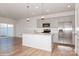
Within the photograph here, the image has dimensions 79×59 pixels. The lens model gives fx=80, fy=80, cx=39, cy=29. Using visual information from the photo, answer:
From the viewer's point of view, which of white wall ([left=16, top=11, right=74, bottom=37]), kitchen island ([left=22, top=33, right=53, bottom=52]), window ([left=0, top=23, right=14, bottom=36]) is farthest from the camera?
white wall ([left=16, top=11, right=74, bottom=37])

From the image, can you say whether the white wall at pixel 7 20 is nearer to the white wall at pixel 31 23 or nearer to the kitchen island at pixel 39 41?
the white wall at pixel 31 23

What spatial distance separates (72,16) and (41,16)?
8.60 ft

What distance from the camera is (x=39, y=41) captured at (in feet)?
16.7

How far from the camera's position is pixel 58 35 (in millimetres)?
6820

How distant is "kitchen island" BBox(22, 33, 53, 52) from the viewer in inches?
184

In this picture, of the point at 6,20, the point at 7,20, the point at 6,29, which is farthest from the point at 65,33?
the point at 6,20

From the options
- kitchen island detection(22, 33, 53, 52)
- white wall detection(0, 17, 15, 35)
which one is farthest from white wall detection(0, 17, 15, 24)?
kitchen island detection(22, 33, 53, 52)

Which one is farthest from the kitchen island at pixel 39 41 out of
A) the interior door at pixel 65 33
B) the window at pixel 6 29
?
the interior door at pixel 65 33

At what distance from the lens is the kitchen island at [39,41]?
466 cm

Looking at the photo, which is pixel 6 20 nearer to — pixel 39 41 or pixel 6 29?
pixel 6 29

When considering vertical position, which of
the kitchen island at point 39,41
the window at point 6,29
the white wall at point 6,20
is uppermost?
the white wall at point 6,20

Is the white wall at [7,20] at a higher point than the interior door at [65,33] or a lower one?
higher

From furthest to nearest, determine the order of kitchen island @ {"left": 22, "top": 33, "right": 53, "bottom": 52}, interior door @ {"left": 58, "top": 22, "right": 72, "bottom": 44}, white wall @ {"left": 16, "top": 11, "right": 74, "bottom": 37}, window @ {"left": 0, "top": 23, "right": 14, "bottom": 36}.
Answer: interior door @ {"left": 58, "top": 22, "right": 72, "bottom": 44}
white wall @ {"left": 16, "top": 11, "right": 74, "bottom": 37}
window @ {"left": 0, "top": 23, "right": 14, "bottom": 36}
kitchen island @ {"left": 22, "top": 33, "right": 53, "bottom": 52}

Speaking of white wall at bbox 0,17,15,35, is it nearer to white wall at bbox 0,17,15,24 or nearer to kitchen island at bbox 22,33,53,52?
white wall at bbox 0,17,15,24
